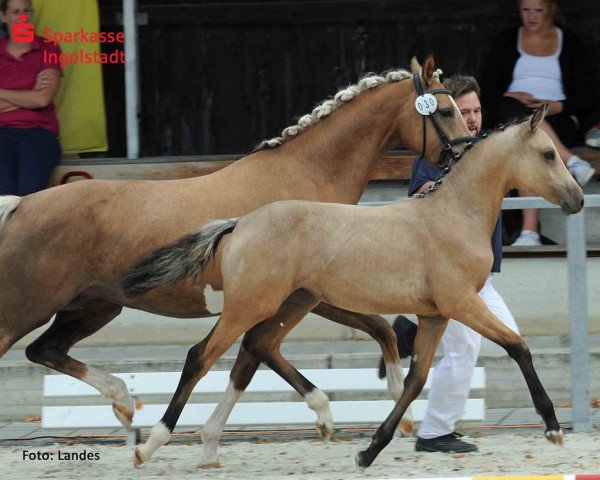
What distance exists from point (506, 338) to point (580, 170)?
378cm

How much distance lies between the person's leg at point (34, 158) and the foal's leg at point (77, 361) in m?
2.29

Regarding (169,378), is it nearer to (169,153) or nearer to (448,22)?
(169,153)

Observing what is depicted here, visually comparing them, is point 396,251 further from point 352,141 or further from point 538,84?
point 538,84

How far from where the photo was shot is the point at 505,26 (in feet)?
36.3

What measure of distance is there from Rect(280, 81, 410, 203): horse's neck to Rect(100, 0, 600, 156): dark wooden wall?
4.41 meters

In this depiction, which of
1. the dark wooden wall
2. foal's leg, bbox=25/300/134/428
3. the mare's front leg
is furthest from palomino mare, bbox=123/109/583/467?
Result: the dark wooden wall

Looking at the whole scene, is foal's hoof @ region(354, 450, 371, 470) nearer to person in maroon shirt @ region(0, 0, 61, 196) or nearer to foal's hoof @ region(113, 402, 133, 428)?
foal's hoof @ region(113, 402, 133, 428)

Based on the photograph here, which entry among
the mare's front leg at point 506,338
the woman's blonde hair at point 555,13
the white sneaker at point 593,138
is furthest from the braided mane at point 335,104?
the white sneaker at point 593,138

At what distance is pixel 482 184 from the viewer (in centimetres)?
615

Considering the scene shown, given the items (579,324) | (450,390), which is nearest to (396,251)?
(450,390)

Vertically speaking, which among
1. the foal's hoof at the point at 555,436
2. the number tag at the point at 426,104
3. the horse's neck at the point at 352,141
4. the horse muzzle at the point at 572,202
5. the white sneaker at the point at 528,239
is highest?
the number tag at the point at 426,104

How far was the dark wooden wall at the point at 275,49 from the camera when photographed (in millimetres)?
11102

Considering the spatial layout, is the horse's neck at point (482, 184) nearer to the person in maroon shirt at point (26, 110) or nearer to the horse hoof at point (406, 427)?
the horse hoof at point (406, 427)

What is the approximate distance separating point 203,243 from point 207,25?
5.33 meters
